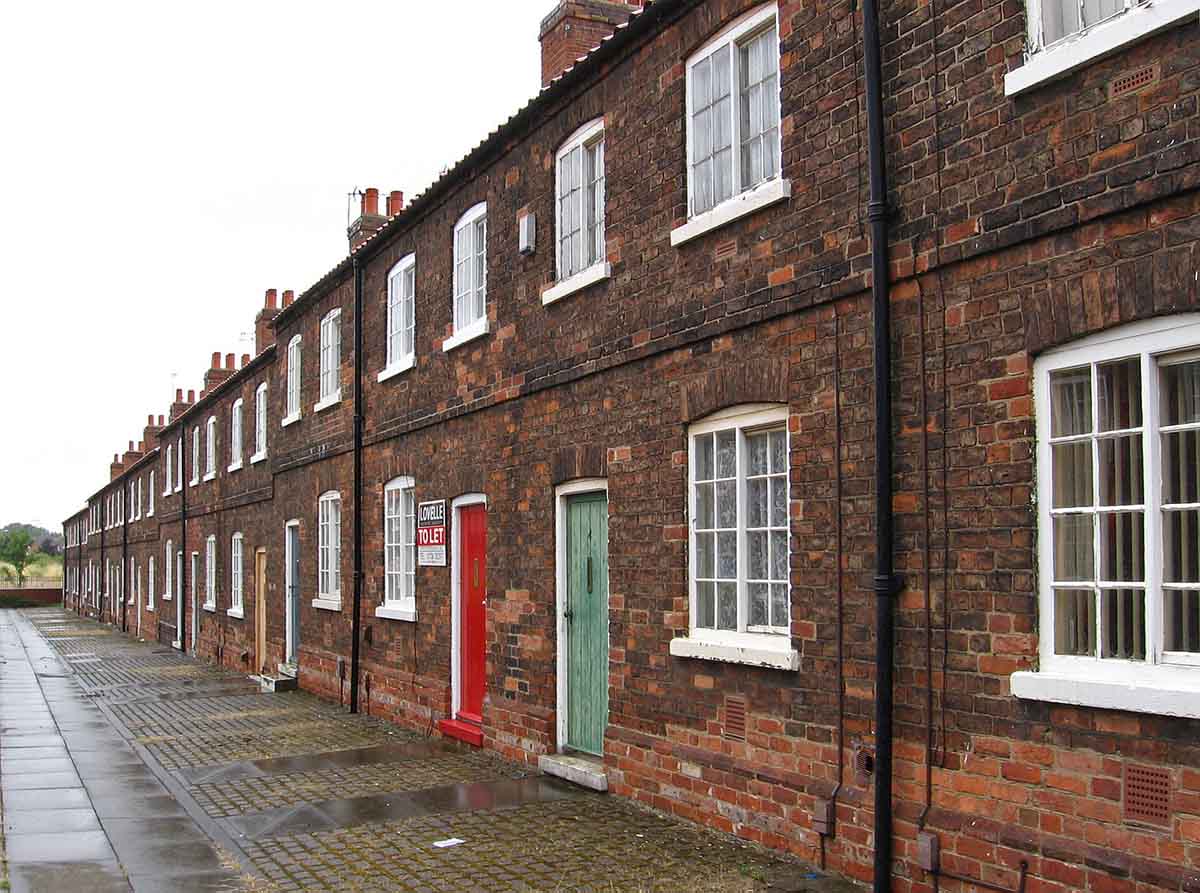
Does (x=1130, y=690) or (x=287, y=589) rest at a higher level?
(x=1130, y=690)

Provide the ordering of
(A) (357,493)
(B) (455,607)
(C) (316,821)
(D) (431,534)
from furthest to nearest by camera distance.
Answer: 1. (A) (357,493)
2. (D) (431,534)
3. (B) (455,607)
4. (C) (316,821)

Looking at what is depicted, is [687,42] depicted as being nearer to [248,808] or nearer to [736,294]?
[736,294]

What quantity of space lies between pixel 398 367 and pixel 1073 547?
11.1 metres

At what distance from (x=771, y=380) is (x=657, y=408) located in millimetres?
1569

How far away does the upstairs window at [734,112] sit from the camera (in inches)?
345

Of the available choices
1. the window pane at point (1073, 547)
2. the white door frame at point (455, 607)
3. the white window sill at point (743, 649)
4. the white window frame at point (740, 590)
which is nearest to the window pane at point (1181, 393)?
the window pane at point (1073, 547)

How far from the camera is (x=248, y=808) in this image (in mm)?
10500

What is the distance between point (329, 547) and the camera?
19.5 m

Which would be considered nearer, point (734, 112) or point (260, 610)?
point (734, 112)

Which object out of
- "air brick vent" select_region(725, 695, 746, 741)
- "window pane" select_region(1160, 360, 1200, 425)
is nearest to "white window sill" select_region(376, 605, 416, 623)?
"air brick vent" select_region(725, 695, 746, 741)

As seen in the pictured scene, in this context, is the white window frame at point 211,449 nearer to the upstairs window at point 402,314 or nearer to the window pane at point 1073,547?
the upstairs window at point 402,314

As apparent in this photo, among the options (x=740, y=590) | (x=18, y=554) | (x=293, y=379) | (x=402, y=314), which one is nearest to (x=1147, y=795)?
(x=740, y=590)

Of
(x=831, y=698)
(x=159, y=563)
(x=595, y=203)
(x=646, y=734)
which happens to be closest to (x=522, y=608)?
(x=646, y=734)

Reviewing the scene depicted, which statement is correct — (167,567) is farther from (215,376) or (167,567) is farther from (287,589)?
(287,589)
